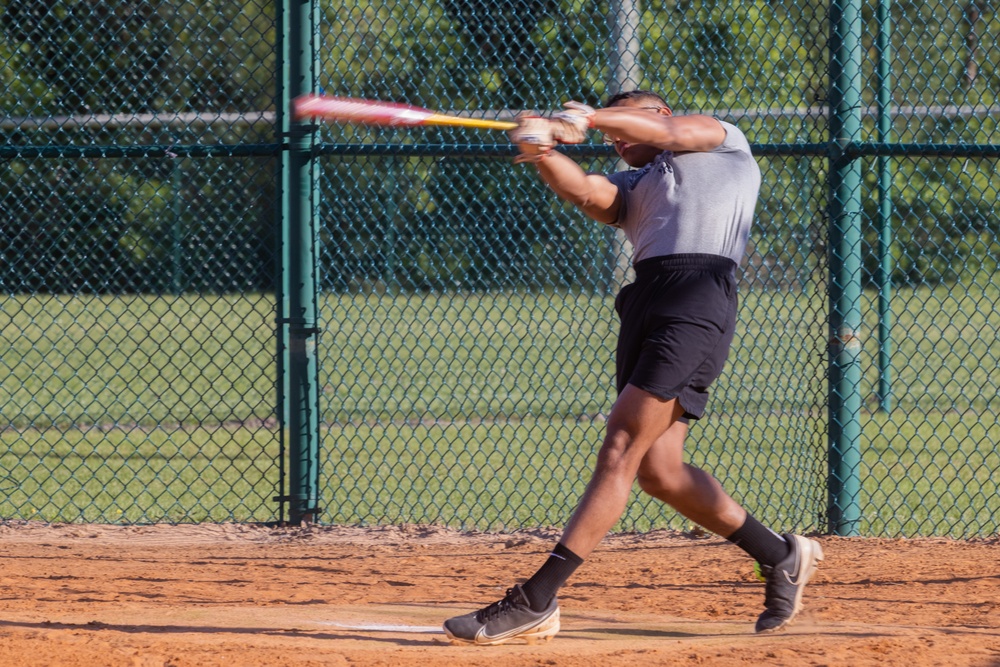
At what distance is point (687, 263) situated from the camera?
11.8 feet

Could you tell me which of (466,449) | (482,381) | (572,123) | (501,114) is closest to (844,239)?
(572,123)

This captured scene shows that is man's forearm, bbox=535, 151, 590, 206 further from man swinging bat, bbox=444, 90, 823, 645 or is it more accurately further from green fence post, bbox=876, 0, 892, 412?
green fence post, bbox=876, 0, 892, 412

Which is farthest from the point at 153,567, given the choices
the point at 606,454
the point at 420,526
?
the point at 606,454

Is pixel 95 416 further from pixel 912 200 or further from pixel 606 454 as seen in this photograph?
pixel 912 200

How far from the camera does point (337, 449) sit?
7.72 m

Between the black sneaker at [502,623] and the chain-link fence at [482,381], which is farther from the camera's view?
the chain-link fence at [482,381]

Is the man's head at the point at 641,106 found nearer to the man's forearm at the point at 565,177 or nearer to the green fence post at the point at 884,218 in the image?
the man's forearm at the point at 565,177

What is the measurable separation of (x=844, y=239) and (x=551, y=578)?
2381 millimetres

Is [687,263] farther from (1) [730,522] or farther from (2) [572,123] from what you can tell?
(1) [730,522]

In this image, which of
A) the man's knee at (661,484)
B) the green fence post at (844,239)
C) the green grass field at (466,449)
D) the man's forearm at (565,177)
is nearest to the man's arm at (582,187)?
the man's forearm at (565,177)

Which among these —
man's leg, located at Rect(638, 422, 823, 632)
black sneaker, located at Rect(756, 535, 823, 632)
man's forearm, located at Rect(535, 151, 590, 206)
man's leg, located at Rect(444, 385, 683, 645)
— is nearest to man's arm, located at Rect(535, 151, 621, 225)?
man's forearm, located at Rect(535, 151, 590, 206)

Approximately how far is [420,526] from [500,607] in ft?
6.51

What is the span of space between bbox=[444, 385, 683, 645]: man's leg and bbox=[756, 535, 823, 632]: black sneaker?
647 millimetres

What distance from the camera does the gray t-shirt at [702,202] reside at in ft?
11.8
